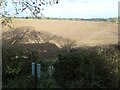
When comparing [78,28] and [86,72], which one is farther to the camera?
[78,28]

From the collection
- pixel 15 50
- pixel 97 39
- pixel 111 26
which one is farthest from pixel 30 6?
pixel 111 26

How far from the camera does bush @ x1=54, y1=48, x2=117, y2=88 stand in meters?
13.1

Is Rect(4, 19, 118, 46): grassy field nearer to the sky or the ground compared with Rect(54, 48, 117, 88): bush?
nearer to the sky

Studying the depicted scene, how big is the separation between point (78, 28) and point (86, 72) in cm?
1262

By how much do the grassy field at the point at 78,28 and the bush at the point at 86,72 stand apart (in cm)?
966

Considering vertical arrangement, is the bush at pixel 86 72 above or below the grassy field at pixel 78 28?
below

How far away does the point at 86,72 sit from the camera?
13.2 m

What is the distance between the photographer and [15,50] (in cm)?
1473

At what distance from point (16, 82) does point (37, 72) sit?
7.43 ft

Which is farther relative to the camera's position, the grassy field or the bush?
the grassy field

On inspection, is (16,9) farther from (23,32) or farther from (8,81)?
(23,32)

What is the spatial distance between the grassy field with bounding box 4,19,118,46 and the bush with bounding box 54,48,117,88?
9.66 metres

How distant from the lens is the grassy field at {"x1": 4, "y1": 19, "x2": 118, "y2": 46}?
78.1 feet

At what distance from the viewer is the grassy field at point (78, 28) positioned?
2380 cm
